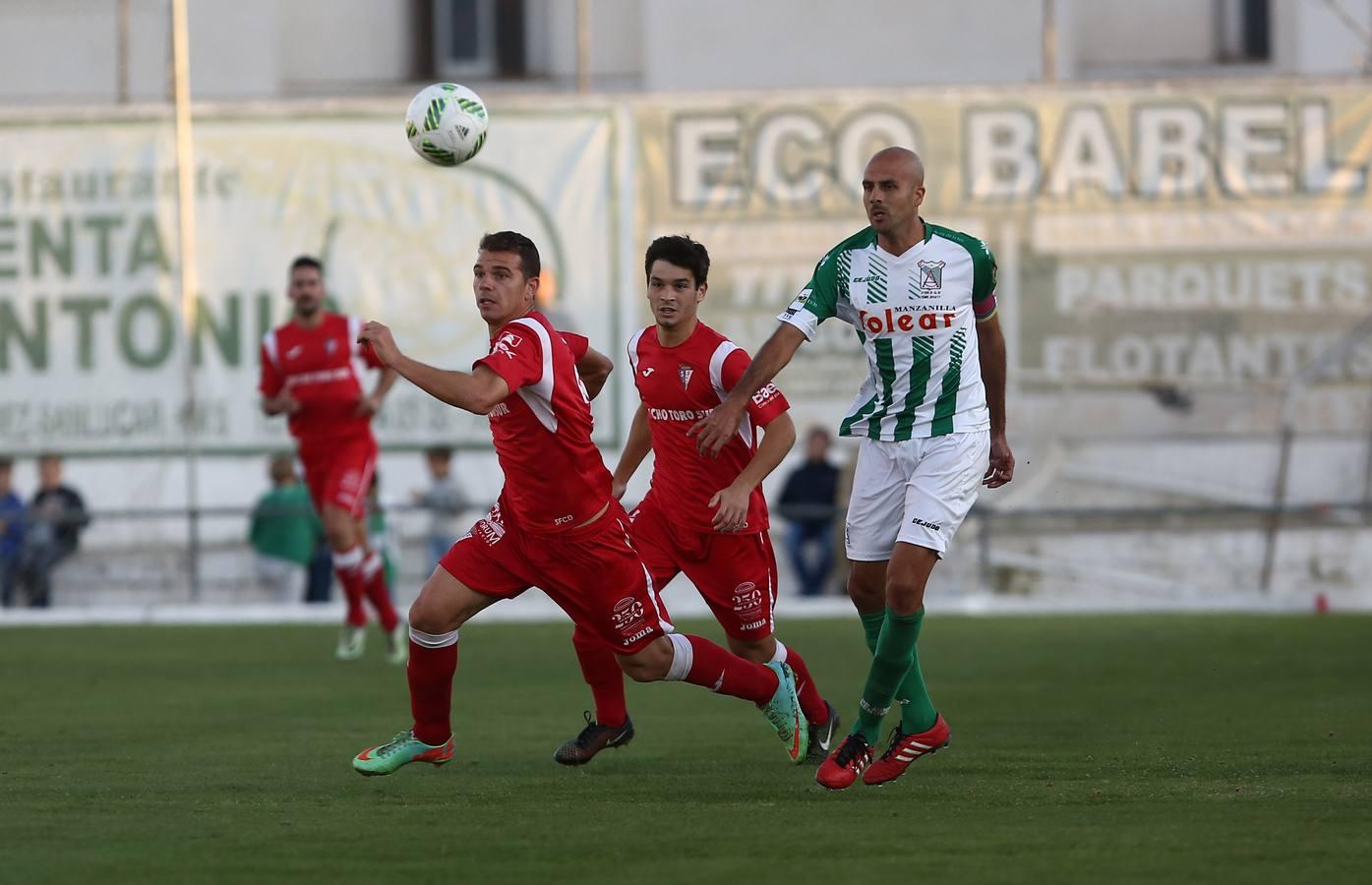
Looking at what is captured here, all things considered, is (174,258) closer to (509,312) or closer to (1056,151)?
(1056,151)

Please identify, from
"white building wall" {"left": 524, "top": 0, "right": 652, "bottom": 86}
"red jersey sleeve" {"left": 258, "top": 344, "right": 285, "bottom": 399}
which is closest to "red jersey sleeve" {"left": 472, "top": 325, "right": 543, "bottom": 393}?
"red jersey sleeve" {"left": 258, "top": 344, "right": 285, "bottom": 399}

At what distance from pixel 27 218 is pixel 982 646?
33.4 ft

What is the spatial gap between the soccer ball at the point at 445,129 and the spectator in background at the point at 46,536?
1068 centimetres

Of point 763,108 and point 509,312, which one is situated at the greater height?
point 763,108

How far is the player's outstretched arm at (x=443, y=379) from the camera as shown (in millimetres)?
6371

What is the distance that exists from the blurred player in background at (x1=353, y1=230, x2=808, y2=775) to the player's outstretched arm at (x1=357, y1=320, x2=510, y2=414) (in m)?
0.29

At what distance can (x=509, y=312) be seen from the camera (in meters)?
7.24

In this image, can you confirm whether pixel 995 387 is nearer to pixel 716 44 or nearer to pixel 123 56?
pixel 123 56

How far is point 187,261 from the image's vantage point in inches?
741

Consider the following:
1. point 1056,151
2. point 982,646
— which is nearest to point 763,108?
point 1056,151

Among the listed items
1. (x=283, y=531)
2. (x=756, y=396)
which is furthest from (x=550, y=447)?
(x=283, y=531)

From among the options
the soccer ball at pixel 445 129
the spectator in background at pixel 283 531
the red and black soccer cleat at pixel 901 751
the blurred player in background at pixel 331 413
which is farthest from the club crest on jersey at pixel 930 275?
the spectator in background at pixel 283 531

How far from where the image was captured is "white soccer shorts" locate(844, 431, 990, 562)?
7.25m

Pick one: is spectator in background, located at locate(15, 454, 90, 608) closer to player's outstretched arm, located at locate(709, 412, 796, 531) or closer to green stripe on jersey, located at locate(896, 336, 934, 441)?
player's outstretched arm, located at locate(709, 412, 796, 531)
